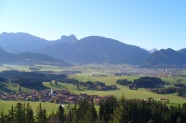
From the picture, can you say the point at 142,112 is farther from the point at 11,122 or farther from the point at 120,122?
the point at 120,122

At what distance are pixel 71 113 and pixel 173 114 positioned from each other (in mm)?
42715

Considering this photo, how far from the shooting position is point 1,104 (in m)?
177

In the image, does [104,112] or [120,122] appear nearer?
[120,122]

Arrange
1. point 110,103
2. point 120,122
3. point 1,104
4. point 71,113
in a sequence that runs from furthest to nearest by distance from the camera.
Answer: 1. point 1,104
2. point 110,103
3. point 71,113
4. point 120,122

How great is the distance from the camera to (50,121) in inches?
4176

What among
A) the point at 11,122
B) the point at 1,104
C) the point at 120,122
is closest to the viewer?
the point at 120,122

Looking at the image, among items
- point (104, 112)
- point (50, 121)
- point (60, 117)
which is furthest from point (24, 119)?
point (104, 112)

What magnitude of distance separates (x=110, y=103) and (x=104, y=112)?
496 centimetres

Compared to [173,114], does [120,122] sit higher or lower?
higher

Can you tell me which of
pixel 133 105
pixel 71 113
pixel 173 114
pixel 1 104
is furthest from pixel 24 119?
pixel 1 104

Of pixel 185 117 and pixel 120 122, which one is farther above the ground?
pixel 120 122

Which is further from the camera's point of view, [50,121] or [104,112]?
[104,112]

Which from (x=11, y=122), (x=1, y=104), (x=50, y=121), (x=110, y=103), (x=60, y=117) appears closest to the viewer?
(x=11, y=122)

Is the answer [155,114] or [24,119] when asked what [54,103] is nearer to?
[155,114]
